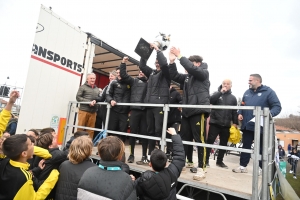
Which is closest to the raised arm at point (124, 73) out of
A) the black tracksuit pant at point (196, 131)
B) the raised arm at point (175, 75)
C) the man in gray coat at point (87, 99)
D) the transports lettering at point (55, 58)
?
the man in gray coat at point (87, 99)

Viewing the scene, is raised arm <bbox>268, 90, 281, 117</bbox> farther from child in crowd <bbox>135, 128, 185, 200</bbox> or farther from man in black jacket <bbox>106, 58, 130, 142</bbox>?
man in black jacket <bbox>106, 58, 130, 142</bbox>

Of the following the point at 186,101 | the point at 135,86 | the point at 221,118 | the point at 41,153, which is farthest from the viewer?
the point at 135,86

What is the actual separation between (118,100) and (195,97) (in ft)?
5.61

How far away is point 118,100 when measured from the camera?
14.1 ft

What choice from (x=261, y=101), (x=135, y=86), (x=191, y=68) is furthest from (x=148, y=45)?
(x=261, y=101)

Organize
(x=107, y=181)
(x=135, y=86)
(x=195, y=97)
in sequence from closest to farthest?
1. (x=107, y=181)
2. (x=195, y=97)
3. (x=135, y=86)

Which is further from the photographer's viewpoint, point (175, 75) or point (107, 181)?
point (175, 75)

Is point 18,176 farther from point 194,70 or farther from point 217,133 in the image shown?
point 217,133

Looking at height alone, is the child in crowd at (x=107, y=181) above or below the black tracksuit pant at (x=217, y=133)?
below

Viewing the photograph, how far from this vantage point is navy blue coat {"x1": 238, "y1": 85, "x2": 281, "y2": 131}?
3530 millimetres

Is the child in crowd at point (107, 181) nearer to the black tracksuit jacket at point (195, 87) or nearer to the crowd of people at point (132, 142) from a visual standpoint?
the crowd of people at point (132, 142)

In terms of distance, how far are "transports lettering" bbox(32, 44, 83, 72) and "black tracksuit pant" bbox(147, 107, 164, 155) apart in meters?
2.08

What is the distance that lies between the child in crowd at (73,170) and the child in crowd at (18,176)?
127 millimetres

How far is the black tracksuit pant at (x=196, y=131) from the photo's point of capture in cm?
302
